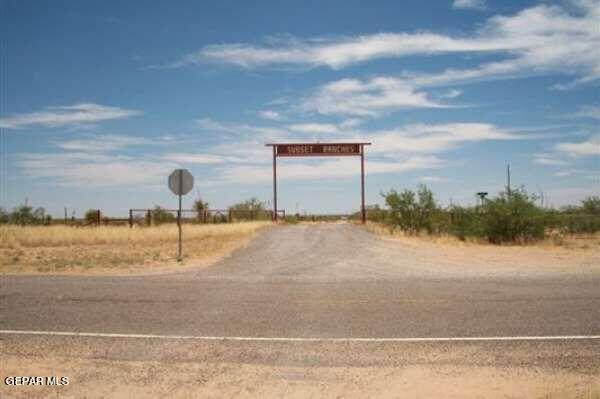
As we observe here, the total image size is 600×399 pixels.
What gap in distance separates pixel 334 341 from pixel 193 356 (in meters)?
1.99

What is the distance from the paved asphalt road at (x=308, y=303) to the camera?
28.1 feet

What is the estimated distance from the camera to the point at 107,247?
90.4ft

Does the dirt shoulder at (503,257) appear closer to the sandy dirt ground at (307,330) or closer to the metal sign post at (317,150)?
the sandy dirt ground at (307,330)

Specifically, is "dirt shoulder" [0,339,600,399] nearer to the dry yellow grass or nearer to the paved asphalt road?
the paved asphalt road

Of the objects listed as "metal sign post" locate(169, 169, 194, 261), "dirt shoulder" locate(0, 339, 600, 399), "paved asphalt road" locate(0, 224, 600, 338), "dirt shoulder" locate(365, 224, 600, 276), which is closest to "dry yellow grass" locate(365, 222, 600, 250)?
"dirt shoulder" locate(365, 224, 600, 276)

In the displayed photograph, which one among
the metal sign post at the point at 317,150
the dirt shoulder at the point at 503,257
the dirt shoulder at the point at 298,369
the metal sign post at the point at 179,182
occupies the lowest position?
the dirt shoulder at the point at 298,369

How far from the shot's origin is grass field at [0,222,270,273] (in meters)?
19.1

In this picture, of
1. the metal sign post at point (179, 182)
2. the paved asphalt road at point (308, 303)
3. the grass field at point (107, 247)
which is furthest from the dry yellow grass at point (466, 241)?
the metal sign post at point (179, 182)

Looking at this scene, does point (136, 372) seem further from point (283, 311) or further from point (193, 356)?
point (283, 311)

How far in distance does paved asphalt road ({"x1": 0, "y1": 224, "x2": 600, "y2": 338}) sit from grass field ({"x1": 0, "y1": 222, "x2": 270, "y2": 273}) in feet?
11.3

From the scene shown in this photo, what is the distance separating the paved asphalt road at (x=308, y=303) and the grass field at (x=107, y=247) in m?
3.45

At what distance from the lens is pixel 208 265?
18.7 m

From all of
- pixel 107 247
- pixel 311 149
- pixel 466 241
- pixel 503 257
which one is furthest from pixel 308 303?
pixel 311 149

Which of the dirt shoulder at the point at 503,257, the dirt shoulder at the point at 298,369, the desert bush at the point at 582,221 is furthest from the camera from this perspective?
the desert bush at the point at 582,221
